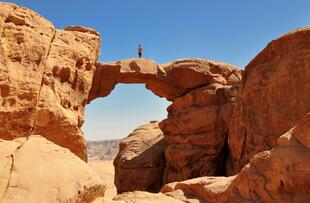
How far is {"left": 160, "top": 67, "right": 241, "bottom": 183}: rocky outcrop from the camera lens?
16188 millimetres

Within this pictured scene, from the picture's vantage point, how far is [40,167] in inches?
178

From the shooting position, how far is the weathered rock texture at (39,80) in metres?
5.79

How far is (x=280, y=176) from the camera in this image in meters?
5.66

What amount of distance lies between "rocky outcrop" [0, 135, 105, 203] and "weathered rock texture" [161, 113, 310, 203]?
282 cm

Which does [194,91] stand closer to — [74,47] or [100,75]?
[100,75]

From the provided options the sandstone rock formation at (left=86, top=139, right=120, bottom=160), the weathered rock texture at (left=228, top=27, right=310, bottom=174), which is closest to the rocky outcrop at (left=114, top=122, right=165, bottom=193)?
the weathered rock texture at (left=228, top=27, right=310, bottom=174)

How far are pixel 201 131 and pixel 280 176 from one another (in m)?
11.0

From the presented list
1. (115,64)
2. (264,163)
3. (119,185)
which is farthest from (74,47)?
(119,185)

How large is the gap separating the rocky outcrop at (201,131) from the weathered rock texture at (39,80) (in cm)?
975

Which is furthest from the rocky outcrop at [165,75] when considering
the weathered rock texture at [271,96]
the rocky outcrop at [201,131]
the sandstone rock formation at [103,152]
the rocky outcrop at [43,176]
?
the sandstone rock formation at [103,152]

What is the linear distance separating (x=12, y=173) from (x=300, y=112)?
942cm

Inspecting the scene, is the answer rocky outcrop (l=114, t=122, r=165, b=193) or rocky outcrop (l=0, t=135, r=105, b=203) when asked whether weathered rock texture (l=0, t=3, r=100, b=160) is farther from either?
rocky outcrop (l=114, t=122, r=165, b=193)

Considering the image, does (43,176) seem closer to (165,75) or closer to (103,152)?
(165,75)

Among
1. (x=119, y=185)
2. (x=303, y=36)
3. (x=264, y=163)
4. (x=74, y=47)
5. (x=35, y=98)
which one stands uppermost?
(x=303, y=36)
